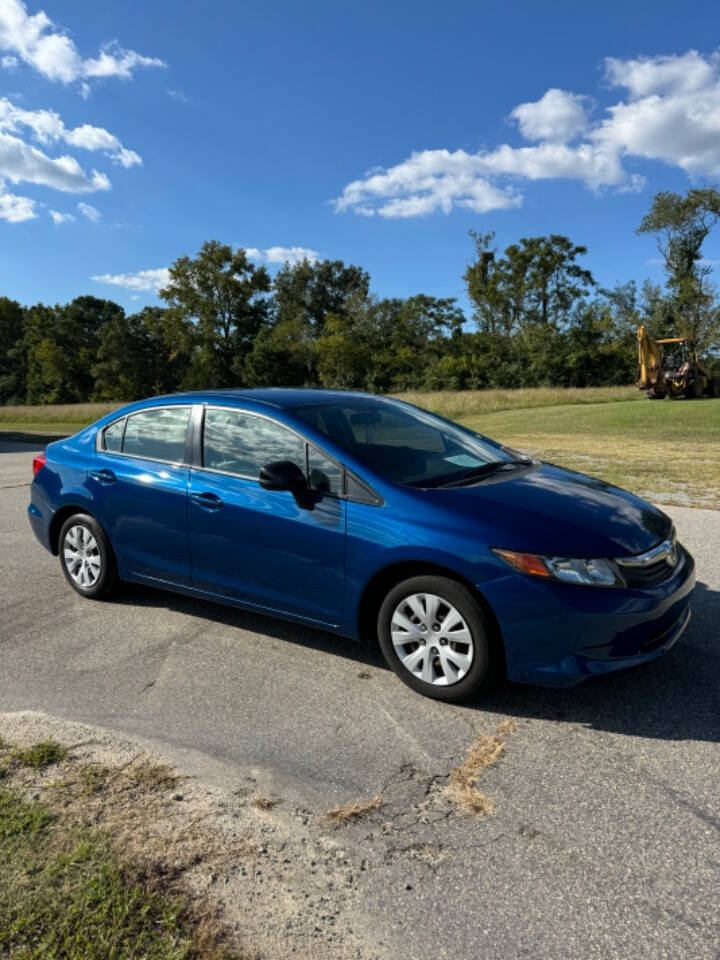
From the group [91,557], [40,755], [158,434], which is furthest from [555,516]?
[91,557]

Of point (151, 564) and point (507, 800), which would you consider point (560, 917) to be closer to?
point (507, 800)

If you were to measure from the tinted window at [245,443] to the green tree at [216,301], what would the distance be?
2638 inches

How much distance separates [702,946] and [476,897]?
639 mm

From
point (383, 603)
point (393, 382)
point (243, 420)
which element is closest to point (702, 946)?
point (383, 603)

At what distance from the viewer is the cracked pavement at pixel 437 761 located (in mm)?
2135

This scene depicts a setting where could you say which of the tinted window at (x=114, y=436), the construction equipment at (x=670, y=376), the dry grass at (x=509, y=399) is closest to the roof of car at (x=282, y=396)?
the tinted window at (x=114, y=436)

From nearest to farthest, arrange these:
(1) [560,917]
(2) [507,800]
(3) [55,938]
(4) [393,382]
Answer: (3) [55,938] → (1) [560,917] → (2) [507,800] → (4) [393,382]

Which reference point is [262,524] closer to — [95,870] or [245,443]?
[245,443]

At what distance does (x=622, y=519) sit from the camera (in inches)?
142

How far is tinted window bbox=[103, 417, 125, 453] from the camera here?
4.95 metres

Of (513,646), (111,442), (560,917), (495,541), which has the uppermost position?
(111,442)

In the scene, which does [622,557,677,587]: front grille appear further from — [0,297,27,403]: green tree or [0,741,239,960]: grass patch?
[0,297,27,403]: green tree

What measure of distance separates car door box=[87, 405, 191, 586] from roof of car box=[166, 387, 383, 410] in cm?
17

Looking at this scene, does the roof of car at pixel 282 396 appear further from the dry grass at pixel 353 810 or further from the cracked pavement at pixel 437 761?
the dry grass at pixel 353 810
